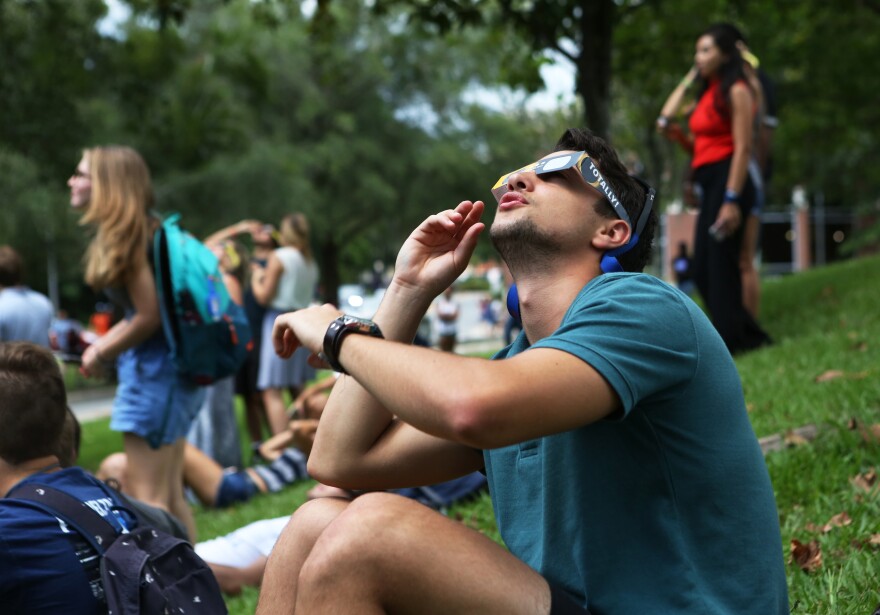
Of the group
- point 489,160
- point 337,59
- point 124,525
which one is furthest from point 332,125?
point 124,525

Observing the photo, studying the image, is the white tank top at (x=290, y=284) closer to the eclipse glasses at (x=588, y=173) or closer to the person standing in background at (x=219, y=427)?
the person standing in background at (x=219, y=427)

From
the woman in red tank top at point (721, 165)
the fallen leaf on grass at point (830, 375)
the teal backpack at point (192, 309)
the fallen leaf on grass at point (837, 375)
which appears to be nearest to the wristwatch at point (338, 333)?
the teal backpack at point (192, 309)

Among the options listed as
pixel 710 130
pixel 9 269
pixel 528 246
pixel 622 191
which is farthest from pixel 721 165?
pixel 9 269

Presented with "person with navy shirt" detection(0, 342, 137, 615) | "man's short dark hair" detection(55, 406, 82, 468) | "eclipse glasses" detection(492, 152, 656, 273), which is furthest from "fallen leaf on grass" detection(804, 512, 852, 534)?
"man's short dark hair" detection(55, 406, 82, 468)

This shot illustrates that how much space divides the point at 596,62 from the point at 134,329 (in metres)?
6.43

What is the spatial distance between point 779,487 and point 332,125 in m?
28.9

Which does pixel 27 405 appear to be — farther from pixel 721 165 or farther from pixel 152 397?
pixel 721 165

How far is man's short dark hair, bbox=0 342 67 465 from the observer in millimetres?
3127

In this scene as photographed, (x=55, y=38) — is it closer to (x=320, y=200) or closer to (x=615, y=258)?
(x=615, y=258)

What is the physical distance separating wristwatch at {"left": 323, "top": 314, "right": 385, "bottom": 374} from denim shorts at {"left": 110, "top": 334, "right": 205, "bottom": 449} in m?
2.89

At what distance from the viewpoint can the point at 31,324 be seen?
26.2 feet

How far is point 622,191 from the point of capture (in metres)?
2.57

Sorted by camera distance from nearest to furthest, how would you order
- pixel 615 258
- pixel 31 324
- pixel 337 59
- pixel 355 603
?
1. pixel 355 603
2. pixel 615 258
3. pixel 31 324
4. pixel 337 59

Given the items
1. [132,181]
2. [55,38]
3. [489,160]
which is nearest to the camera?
[132,181]
